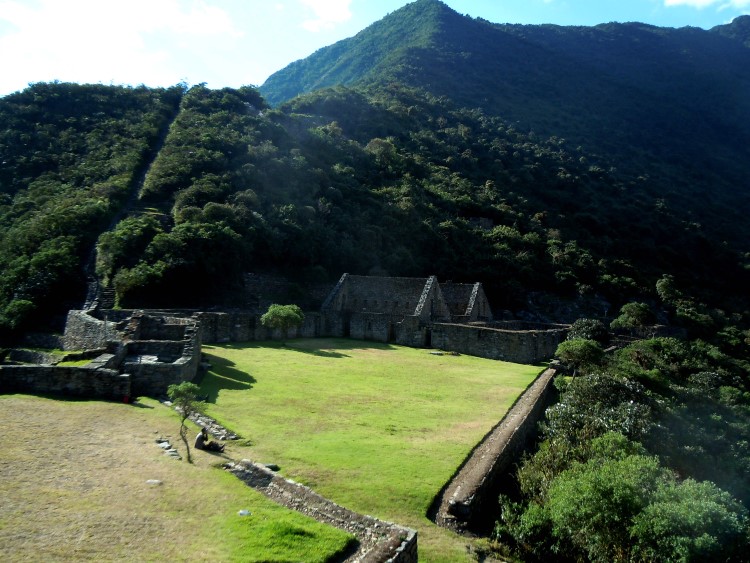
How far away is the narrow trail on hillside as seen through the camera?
3431 centimetres

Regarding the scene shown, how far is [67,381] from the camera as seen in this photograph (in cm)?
1483

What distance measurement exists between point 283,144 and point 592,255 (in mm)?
42929

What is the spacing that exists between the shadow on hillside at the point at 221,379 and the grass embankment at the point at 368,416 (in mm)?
41

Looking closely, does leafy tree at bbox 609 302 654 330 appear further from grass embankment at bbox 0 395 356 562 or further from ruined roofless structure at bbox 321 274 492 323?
grass embankment at bbox 0 395 356 562

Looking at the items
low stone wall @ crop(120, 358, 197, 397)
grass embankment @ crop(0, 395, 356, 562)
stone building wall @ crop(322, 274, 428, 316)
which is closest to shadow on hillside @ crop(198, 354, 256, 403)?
low stone wall @ crop(120, 358, 197, 397)

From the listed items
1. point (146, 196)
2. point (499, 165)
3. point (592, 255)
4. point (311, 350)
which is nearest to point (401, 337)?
point (311, 350)

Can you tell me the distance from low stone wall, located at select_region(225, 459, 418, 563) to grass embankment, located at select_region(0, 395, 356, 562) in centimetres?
34

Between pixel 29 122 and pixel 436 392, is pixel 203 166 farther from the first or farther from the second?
pixel 436 392

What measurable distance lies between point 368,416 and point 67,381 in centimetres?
865

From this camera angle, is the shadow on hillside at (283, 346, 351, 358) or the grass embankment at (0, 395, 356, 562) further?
the shadow on hillside at (283, 346, 351, 358)

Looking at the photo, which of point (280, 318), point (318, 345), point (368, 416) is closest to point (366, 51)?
point (318, 345)

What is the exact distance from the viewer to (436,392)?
2044 centimetres

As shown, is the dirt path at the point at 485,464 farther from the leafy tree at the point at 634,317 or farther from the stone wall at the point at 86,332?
the leafy tree at the point at 634,317

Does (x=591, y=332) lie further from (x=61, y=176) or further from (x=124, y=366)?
(x=61, y=176)
